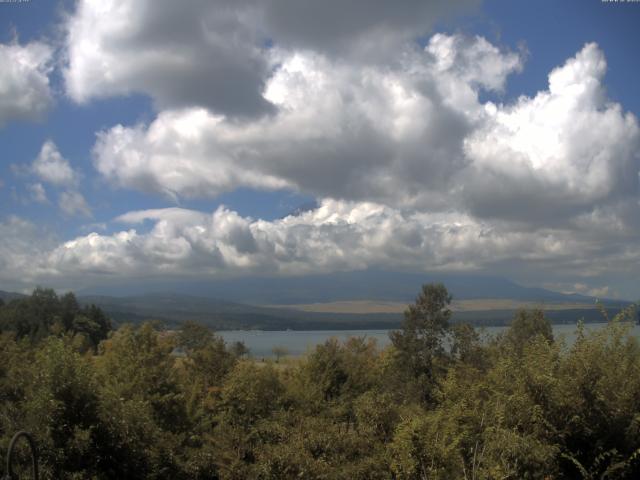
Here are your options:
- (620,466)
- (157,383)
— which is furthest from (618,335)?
(157,383)

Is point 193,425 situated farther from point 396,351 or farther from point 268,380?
point 396,351

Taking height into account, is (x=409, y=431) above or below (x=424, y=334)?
above

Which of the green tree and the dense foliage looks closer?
the dense foliage

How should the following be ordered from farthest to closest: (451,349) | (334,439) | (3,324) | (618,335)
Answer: (3,324) < (451,349) < (334,439) < (618,335)

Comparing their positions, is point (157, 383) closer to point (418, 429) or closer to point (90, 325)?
point (418, 429)

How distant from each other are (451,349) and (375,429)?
3189 cm

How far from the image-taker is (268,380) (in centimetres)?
3616

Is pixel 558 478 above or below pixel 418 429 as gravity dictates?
below

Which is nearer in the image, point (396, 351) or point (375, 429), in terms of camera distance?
point (375, 429)

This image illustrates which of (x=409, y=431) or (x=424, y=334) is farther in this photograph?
(x=424, y=334)

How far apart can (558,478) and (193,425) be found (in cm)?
1735

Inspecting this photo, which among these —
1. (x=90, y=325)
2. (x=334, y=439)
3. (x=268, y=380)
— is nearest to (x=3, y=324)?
(x=90, y=325)

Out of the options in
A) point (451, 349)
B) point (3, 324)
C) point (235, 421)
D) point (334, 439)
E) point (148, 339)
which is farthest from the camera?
point (3, 324)

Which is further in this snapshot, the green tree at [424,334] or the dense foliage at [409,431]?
the green tree at [424,334]
